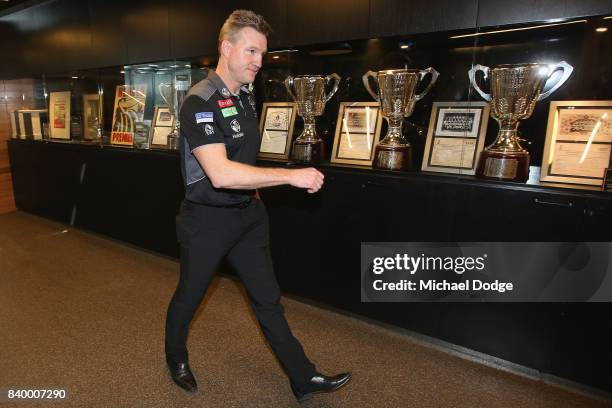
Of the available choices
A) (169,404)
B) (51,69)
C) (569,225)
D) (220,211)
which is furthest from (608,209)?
(51,69)

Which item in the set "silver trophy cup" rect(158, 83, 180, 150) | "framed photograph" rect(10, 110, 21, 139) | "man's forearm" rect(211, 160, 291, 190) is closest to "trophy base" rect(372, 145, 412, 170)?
"man's forearm" rect(211, 160, 291, 190)

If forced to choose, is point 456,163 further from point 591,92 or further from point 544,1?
point 544,1

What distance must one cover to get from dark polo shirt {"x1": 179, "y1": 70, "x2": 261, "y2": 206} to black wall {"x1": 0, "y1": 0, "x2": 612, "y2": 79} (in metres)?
0.88

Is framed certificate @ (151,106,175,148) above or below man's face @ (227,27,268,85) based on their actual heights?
below

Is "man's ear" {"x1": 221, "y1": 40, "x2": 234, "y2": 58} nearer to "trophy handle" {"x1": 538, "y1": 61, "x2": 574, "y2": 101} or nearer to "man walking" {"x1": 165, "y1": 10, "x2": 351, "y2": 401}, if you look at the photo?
"man walking" {"x1": 165, "y1": 10, "x2": 351, "y2": 401}

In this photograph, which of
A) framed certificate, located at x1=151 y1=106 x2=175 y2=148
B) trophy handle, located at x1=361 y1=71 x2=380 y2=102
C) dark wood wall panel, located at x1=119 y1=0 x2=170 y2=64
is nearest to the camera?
trophy handle, located at x1=361 y1=71 x2=380 y2=102

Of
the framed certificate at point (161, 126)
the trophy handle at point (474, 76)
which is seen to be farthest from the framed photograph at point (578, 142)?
the framed certificate at point (161, 126)

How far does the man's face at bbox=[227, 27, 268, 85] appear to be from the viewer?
1.34m

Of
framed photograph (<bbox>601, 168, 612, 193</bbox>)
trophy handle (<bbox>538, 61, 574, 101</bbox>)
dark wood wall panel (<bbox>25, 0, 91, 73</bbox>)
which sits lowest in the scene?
framed photograph (<bbox>601, 168, 612, 193</bbox>)

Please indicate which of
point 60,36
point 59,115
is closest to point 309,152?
point 60,36

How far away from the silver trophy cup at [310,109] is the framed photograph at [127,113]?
171 centimetres

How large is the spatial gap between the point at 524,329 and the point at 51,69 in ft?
14.8

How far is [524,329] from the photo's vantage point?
1.79m

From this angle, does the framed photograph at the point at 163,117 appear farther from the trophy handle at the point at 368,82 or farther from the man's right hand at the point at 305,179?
the man's right hand at the point at 305,179
